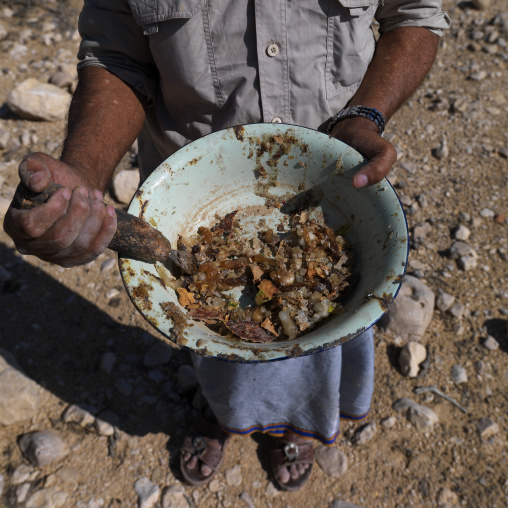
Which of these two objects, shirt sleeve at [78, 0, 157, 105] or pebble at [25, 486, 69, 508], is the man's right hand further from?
pebble at [25, 486, 69, 508]

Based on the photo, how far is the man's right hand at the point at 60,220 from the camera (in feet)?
4.54

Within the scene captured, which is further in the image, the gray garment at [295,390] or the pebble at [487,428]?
the pebble at [487,428]

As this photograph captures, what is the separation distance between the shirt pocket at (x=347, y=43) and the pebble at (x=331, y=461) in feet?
7.00

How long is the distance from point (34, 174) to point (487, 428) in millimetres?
2908

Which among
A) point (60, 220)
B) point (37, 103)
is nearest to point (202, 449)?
point (60, 220)

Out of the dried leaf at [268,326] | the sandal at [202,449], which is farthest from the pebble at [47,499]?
the dried leaf at [268,326]

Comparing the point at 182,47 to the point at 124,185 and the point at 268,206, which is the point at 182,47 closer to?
the point at 268,206

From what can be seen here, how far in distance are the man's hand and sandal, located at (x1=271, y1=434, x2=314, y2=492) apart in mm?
1860

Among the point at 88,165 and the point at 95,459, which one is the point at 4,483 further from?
the point at 88,165

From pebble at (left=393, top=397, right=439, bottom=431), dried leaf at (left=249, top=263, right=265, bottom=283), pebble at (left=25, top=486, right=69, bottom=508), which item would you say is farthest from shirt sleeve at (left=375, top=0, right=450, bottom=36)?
pebble at (left=25, top=486, right=69, bottom=508)

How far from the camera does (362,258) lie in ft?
6.57

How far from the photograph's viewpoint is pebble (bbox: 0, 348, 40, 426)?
9.84 ft

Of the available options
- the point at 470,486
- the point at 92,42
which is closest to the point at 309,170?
the point at 92,42

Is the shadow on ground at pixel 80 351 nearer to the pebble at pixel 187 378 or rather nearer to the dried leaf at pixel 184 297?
the pebble at pixel 187 378
